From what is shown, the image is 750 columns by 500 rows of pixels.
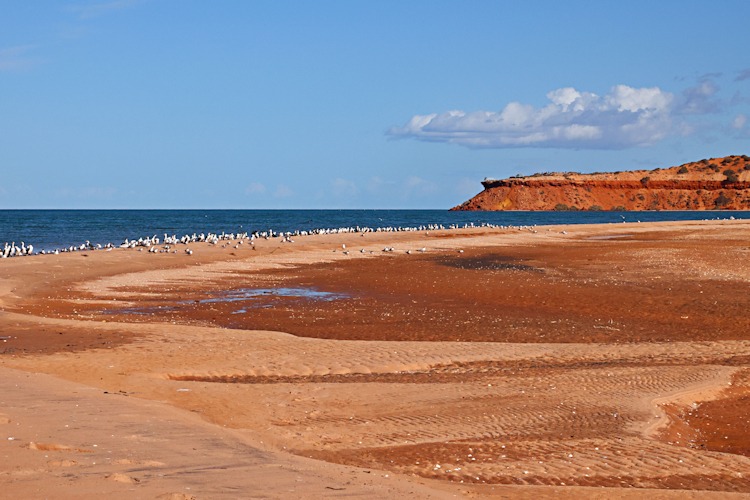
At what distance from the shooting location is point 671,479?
8.44 m

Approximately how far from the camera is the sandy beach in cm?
783

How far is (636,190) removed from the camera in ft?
541

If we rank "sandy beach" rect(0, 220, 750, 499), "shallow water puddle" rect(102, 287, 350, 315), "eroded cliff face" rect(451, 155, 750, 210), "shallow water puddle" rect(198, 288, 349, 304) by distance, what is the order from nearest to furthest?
"sandy beach" rect(0, 220, 750, 499), "shallow water puddle" rect(102, 287, 350, 315), "shallow water puddle" rect(198, 288, 349, 304), "eroded cliff face" rect(451, 155, 750, 210)

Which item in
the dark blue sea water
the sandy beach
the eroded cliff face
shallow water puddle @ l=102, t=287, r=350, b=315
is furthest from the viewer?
the eroded cliff face

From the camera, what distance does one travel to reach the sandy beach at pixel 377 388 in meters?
7.83

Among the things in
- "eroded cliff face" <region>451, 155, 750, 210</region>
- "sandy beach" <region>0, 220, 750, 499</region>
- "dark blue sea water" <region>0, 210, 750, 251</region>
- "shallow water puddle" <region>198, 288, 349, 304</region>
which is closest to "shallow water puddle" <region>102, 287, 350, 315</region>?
"shallow water puddle" <region>198, 288, 349, 304</region>

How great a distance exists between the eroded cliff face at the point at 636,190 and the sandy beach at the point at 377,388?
437 feet

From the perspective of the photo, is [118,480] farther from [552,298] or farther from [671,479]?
[552,298]

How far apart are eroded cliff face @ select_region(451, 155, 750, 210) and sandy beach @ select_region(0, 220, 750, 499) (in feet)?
437

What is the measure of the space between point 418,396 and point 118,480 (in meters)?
5.65

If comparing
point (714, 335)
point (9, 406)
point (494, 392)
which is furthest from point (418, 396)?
point (714, 335)

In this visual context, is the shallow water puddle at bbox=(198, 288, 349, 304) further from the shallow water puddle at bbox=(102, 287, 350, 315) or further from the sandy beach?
the sandy beach

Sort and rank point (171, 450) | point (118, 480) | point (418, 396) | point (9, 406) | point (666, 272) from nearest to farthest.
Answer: point (118, 480) < point (171, 450) < point (9, 406) < point (418, 396) < point (666, 272)

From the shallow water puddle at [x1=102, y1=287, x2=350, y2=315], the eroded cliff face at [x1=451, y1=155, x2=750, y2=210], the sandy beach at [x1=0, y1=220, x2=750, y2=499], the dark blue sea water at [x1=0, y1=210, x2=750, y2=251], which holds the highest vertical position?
the eroded cliff face at [x1=451, y1=155, x2=750, y2=210]
